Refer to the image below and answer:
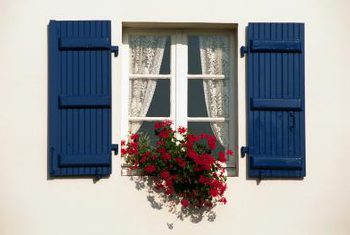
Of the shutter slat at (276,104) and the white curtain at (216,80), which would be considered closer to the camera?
the shutter slat at (276,104)

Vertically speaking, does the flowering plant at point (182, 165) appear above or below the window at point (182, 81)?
below

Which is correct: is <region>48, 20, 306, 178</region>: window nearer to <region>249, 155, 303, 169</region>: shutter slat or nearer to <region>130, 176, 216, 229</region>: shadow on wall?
<region>249, 155, 303, 169</region>: shutter slat

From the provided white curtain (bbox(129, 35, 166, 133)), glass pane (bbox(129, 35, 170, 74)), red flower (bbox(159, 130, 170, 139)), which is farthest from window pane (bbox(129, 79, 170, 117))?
red flower (bbox(159, 130, 170, 139))

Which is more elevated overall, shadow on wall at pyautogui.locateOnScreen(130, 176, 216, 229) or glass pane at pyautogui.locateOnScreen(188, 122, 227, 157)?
glass pane at pyautogui.locateOnScreen(188, 122, 227, 157)

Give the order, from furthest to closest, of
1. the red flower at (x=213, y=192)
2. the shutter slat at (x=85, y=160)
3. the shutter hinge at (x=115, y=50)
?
1. the shutter hinge at (x=115, y=50)
2. the shutter slat at (x=85, y=160)
3. the red flower at (x=213, y=192)

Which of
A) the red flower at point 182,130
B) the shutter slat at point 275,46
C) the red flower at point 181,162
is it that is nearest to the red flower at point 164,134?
the red flower at point 182,130

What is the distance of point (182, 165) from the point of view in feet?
19.5

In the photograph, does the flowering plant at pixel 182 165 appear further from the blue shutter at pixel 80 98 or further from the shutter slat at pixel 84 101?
the shutter slat at pixel 84 101

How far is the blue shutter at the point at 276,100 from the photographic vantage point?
6.12 meters

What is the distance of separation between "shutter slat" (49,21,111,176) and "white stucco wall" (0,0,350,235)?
0.11m

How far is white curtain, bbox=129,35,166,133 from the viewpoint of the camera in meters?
6.36

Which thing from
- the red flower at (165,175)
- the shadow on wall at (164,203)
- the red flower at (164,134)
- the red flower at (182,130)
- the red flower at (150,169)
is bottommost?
the shadow on wall at (164,203)

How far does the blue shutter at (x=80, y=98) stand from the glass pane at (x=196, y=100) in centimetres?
78
